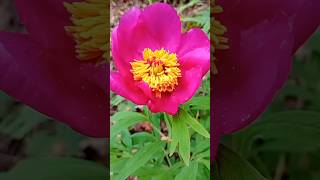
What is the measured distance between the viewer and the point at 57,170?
907mm

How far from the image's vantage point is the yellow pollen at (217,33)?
789mm

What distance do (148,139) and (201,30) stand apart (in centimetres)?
12

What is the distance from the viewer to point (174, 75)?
0.78 metres

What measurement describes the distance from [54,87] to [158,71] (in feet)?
0.41

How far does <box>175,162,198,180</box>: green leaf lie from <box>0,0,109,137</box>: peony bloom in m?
0.09

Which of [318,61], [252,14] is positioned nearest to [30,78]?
[252,14]

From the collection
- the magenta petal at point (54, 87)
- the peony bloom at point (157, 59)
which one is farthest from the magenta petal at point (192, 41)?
the magenta petal at point (54, 87)

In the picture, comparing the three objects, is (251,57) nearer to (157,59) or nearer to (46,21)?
(157,59)

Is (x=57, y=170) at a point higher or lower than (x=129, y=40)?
lower

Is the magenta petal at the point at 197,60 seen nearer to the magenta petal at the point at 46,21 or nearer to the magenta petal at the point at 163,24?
the magenta petal at the point at 163,24

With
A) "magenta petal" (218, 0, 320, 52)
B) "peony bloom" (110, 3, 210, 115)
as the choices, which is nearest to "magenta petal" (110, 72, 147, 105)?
"peony bloom" (110, 3, 210, 115)

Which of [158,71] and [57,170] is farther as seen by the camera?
[57,170]

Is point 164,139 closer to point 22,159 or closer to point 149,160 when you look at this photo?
point 149,160

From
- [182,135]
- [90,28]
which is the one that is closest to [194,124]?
[182,135]
